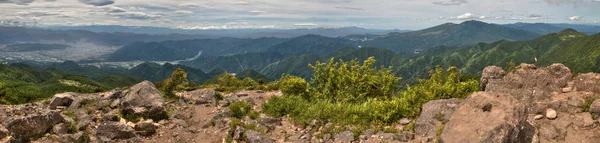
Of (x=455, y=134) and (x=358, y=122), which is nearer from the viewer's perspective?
(x=455, y=134)

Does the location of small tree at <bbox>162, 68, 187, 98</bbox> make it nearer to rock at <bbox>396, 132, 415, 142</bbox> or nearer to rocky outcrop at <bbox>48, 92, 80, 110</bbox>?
rocky outcrop at <bbox>48, 92, 80, 110</bbox>

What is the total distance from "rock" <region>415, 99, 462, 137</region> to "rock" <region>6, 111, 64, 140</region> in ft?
64.8

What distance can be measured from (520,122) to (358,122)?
28.1ft

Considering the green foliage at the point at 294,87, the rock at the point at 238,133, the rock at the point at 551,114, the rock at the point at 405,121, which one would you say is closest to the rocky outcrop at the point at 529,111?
the rock at the point at 551,114

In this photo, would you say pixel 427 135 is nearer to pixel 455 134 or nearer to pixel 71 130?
pixel 455 134

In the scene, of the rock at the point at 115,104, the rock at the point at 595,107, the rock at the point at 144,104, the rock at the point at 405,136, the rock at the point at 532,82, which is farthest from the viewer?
the rock at the point at 115,104

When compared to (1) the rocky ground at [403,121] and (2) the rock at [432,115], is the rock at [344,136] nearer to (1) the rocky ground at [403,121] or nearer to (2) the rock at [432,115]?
(1) the rocky ground at [403,121]

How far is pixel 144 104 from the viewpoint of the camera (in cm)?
2383

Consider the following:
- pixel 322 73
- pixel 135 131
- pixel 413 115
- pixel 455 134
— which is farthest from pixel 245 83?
pixel 455 134

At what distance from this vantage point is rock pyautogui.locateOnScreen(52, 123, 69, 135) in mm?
19203

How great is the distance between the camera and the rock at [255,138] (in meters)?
19.2

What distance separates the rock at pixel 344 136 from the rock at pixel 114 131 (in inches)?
448

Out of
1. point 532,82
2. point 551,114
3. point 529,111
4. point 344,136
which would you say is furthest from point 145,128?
point 532,82

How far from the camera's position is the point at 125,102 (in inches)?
943
